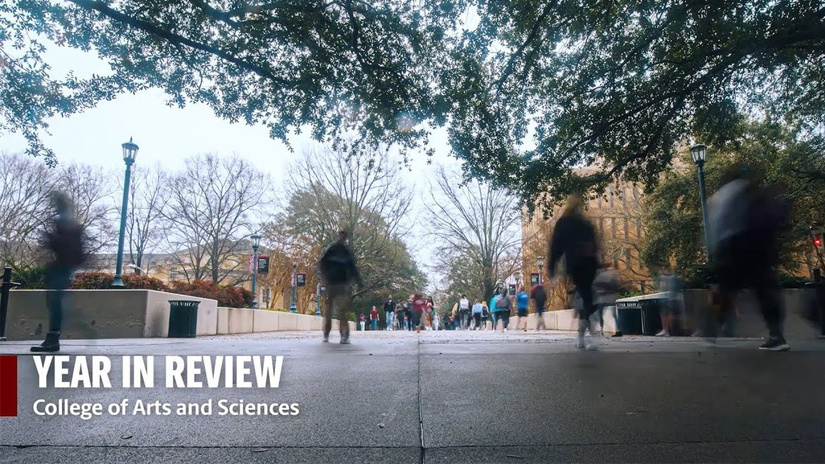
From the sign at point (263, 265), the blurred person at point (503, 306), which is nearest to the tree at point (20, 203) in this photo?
the sign at point (263, 265)

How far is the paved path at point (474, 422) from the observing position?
7.59 feet

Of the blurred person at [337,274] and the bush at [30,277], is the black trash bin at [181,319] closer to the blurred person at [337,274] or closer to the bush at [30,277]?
the bush at [30,277]

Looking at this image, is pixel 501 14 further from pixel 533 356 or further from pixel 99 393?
pixel 99 393

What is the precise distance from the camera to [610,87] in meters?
10.6

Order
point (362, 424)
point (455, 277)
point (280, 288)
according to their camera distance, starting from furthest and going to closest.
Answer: point (455, 277), point (280, 288), point (362, 424)

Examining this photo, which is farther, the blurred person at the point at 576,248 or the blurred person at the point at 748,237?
the blurred person at the point at 576,248

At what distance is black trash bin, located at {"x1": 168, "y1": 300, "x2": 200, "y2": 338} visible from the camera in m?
12.9

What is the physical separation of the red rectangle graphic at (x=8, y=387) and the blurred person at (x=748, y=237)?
6594 mm

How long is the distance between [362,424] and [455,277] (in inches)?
1389

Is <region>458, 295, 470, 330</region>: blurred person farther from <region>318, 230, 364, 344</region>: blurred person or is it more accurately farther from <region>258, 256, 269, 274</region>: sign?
<region>318, 230, 364, 344</region>: blurred person

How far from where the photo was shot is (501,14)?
30.7ft

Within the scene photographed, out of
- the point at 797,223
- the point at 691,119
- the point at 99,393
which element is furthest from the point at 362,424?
the point at 797,223

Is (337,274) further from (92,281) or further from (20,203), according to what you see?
(20,203)

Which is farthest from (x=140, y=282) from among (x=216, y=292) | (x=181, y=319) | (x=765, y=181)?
(x=765, y=181)
